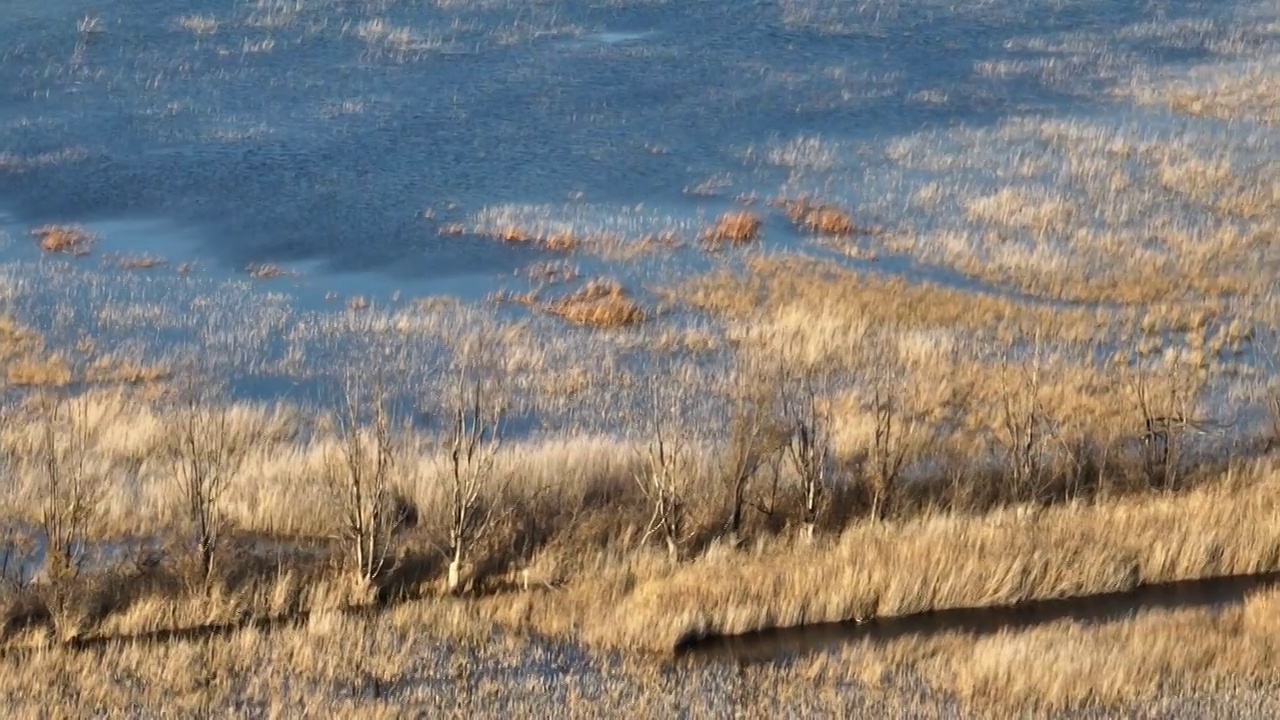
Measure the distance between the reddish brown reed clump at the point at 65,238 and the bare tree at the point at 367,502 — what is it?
11540mm

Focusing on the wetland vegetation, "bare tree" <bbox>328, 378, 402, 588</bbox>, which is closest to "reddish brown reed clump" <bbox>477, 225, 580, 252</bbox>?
the wetland vegetation

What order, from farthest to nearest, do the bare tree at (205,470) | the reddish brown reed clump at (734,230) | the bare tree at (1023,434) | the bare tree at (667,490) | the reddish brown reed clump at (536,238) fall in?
the reddish brown reed clump at (734,230), the reddish brown reed clump at (536,238), the bare tree at (1023,434), the bare tree at (667,490), the bare tree at (205,470)

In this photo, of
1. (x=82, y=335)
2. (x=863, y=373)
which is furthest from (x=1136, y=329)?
(x=82, y=335)

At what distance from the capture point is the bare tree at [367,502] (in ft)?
39.0

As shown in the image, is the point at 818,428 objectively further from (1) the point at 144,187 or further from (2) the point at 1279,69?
(2) the point at 1279,69

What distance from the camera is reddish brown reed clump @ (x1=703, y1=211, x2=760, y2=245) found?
24.0 metres

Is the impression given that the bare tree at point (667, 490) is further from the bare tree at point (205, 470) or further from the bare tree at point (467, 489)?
the bare tree at point (205, 470)

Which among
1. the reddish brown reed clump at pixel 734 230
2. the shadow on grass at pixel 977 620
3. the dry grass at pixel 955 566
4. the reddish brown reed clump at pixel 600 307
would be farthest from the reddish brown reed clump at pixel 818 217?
the shadow on grass at pixel 977 620

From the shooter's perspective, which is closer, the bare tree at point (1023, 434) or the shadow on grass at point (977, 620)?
the shadow on grass at point (977, 620)

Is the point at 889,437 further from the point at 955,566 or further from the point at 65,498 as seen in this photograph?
the point at 65,498

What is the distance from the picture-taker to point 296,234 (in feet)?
80.5

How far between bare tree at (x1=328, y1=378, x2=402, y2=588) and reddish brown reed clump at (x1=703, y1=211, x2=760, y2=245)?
1124 cm

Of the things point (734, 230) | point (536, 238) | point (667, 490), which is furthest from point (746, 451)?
point (536, 238)

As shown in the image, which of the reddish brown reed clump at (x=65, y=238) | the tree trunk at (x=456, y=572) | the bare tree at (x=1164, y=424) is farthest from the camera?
the reddish brown reed clump at (x=65, y=238)
